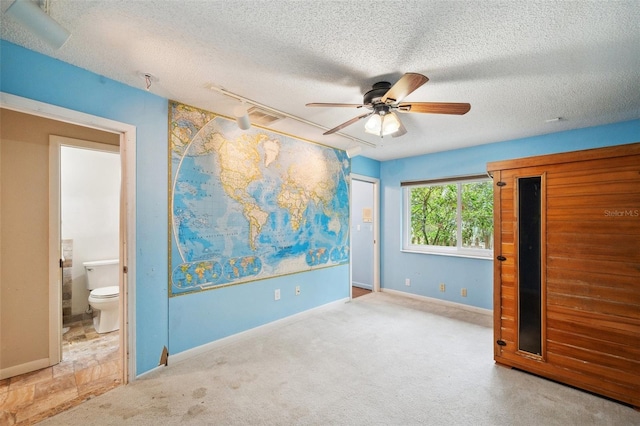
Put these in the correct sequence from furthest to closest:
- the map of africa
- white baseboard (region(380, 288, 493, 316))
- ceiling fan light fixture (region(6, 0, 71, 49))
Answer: white baseboard (region(380, 288, 493, 316)) < the map of africa < ceiling fan light fixture (region(6, 0, 71, 49))

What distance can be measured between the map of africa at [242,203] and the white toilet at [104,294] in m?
1.26

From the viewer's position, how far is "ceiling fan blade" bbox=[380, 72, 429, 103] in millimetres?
1659

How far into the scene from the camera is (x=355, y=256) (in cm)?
568

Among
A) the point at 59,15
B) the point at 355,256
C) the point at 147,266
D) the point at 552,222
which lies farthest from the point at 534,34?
the point at 355,256

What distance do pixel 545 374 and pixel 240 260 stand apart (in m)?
3.03

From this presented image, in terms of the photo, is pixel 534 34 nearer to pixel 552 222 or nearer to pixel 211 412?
pixel 552 222

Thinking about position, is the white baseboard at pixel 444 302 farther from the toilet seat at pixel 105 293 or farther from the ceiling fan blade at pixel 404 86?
the toilet seat at pixel 105 293

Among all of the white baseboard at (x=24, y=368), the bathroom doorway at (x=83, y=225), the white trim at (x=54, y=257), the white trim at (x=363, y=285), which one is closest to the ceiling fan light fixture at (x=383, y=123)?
the white trim at (x=54, y=257)

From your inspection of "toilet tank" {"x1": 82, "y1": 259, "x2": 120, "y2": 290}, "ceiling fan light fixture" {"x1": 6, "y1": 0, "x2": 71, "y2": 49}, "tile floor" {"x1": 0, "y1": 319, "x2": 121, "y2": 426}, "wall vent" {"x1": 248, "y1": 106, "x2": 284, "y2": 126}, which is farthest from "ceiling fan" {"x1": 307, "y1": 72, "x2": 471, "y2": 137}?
"toilet tank" {"x1": 82, "y1": 259, "x2": 120, "y2": 290}

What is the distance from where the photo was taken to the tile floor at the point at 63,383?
1.92 metres

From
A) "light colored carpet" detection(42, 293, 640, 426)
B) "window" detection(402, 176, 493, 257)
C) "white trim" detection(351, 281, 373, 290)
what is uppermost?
"window" detection(402, 176, 493, 257)

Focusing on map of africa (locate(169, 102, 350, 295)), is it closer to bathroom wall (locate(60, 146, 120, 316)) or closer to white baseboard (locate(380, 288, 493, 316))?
white baseboard (locate(380, 288, 493, 316))

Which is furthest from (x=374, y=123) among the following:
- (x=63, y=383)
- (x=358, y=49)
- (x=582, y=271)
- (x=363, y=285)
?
(x=363, y=285)

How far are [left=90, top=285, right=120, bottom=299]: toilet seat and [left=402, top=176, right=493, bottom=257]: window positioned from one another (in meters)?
4.38
